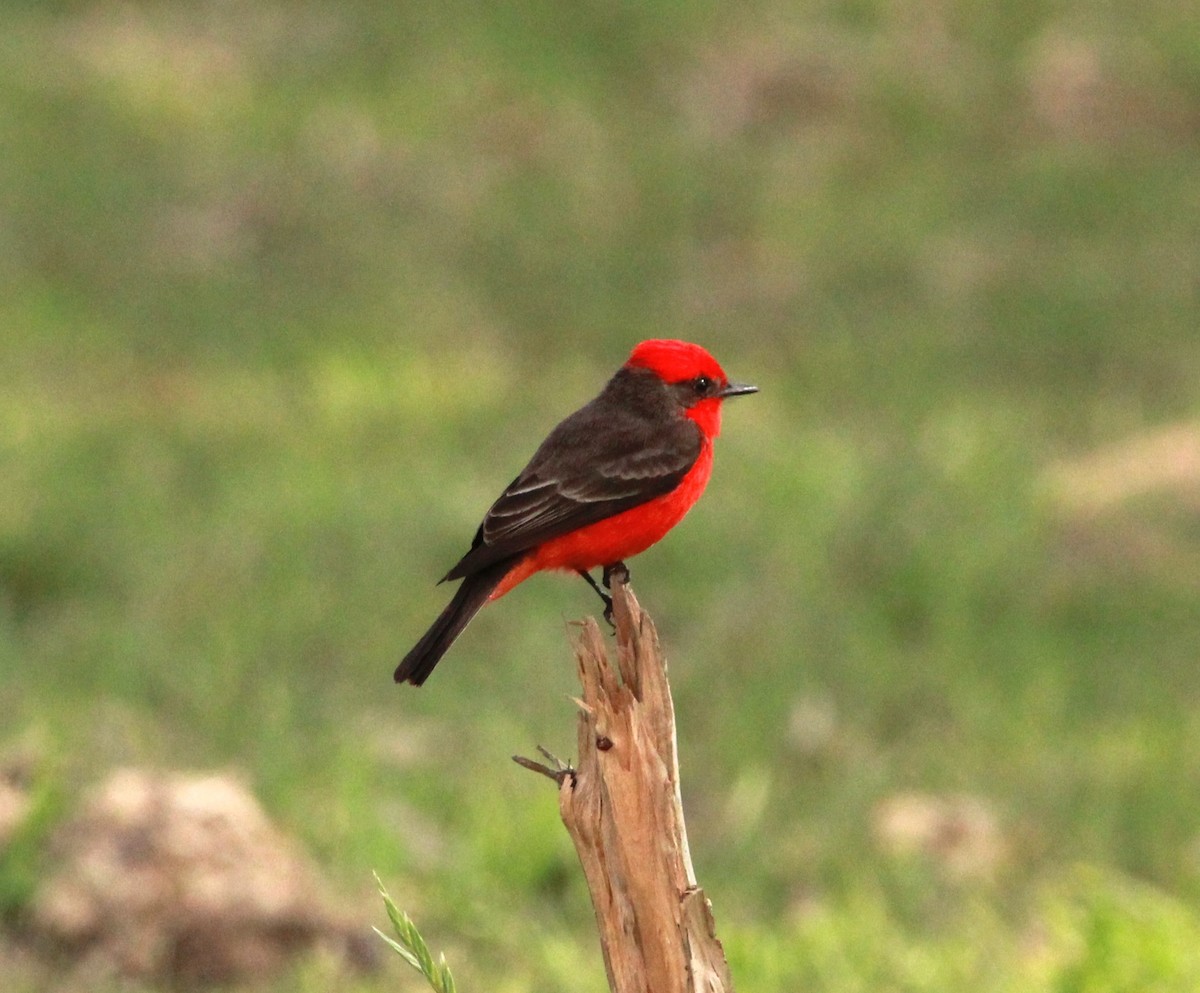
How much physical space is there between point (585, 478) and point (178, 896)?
2.09m

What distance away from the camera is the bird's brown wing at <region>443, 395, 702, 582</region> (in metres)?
4.59

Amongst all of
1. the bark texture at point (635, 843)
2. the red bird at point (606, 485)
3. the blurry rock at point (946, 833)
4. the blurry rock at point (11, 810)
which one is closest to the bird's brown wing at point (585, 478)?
the red bird at point (606, 485)

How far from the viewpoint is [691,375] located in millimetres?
4906

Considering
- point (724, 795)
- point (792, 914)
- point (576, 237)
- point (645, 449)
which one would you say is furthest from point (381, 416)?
point (645, 449)

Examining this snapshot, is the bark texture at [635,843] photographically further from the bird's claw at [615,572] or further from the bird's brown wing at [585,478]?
the bird's claw at [615,572]

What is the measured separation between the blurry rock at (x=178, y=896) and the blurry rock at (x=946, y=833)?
1.85 metres

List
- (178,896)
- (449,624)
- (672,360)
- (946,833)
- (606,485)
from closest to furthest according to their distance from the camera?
(449,624), (606,485), (672,360), (178,896), (946,833)

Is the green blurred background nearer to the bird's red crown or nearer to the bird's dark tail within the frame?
the bird's dark tail

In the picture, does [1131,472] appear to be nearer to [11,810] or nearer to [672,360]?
[672,360]

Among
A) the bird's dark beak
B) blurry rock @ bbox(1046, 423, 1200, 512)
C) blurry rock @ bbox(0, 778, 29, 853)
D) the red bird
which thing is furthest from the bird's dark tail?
blurry rock @ bbox(1046, 423, 1200, 512)

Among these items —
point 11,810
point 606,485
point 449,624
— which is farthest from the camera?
point 11,810

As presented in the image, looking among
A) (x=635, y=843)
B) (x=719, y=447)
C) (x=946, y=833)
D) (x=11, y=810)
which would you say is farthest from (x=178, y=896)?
(x=719, y=447)

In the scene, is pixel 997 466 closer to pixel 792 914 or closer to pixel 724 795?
pixel 724 795

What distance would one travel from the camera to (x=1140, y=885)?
681cm
